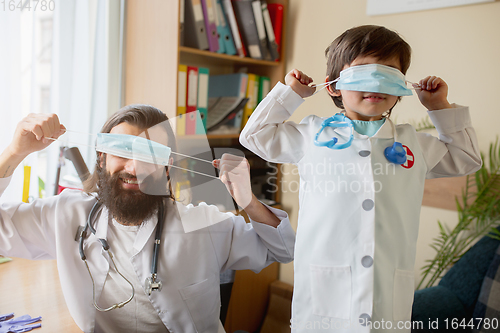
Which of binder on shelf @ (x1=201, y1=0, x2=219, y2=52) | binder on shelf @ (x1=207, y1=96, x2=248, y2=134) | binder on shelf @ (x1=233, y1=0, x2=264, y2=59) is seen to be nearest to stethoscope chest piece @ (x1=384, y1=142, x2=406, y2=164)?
binder on shelf @ (x1=207, y1=96, x2=248, y2=134)

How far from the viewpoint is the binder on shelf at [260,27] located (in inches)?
87.4

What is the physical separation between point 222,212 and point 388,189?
0.49 m

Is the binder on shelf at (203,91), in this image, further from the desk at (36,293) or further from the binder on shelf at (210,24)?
the desk at (36,293)

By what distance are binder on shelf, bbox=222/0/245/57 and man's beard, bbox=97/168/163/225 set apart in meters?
1.30

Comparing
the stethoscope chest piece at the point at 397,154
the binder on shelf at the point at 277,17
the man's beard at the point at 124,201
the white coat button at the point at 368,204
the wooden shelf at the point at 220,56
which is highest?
the binder on shelf at the point at 277,17

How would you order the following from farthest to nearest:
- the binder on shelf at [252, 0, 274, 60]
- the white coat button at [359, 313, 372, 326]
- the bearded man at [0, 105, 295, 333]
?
the binder on shelf at [252, 0, 274, 60], the bearded man at [0, 105, 295, 333], the white coat button at [359, 313, 372, 326]

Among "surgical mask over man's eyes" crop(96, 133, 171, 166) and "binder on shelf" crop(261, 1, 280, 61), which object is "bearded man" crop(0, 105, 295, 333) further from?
"binder on shelf" crop(261, 1, 280, 61)

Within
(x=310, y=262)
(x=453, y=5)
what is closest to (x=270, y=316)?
(x=310, y=262)

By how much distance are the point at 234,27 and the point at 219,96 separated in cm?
37

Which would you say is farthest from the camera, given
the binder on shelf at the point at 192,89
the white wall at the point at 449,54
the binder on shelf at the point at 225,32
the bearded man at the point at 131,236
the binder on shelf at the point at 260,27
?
the binder on shelf at the point at 260,27

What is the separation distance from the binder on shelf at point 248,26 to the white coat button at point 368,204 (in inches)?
62.7

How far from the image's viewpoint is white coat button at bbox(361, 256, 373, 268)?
86cm

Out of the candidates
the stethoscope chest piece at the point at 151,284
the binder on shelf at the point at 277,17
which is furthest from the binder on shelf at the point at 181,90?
the stethoscope chest piece at the point at 151,284

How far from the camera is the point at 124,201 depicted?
1.11 m
